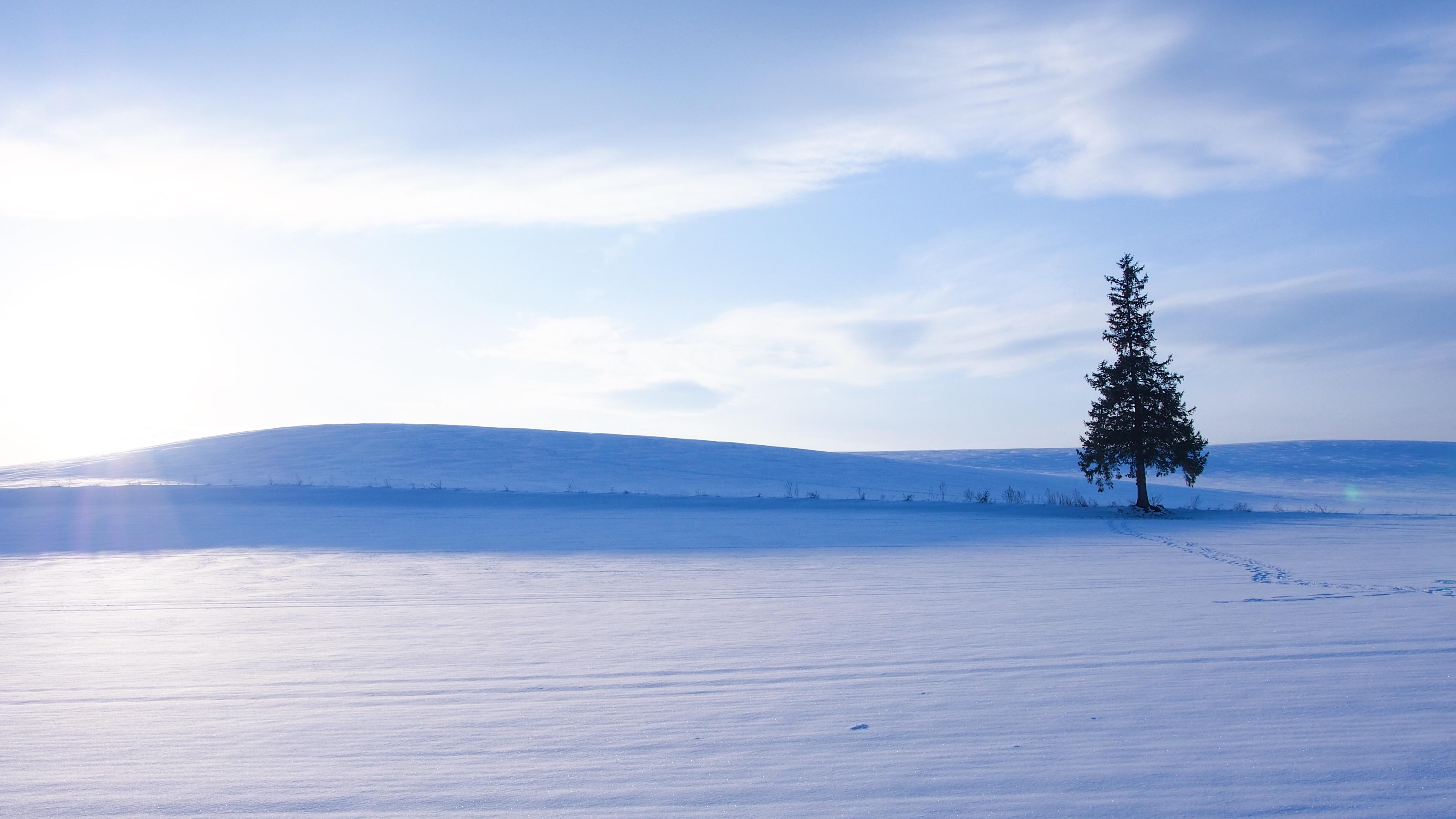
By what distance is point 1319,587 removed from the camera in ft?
29.0

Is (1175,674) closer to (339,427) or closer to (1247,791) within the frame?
(1247,791)

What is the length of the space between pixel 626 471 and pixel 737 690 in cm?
2656

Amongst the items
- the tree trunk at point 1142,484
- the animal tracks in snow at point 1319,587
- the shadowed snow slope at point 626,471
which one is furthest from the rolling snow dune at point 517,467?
the animal tracks in snow at point 1319,587

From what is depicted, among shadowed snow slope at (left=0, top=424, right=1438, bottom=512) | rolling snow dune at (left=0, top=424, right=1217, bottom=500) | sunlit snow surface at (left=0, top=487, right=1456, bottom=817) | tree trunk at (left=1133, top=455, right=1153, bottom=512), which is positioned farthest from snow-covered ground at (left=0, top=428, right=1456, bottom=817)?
rolling snow dune at (left=0, top=424, right=1217, bottom=500)

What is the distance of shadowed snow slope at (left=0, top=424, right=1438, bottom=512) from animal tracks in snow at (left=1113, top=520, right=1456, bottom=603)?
15.2 metres

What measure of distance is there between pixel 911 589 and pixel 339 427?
3694 centimetres

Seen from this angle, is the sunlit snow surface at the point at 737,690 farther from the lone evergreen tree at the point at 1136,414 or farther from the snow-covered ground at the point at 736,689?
the lone evergreen tree at the point at 1136,414

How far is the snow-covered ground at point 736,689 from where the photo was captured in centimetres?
372

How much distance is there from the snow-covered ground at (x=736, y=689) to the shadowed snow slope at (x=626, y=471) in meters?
15.3

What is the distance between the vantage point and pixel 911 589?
9.57 metres

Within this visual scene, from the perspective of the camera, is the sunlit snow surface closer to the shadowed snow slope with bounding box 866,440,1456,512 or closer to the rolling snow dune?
the rolling snow dune

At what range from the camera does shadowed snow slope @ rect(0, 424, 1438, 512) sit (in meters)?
28.2

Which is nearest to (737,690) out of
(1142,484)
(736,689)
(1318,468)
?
(736,689)

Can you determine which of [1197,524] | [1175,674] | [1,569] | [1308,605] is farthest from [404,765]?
[1197,524]
